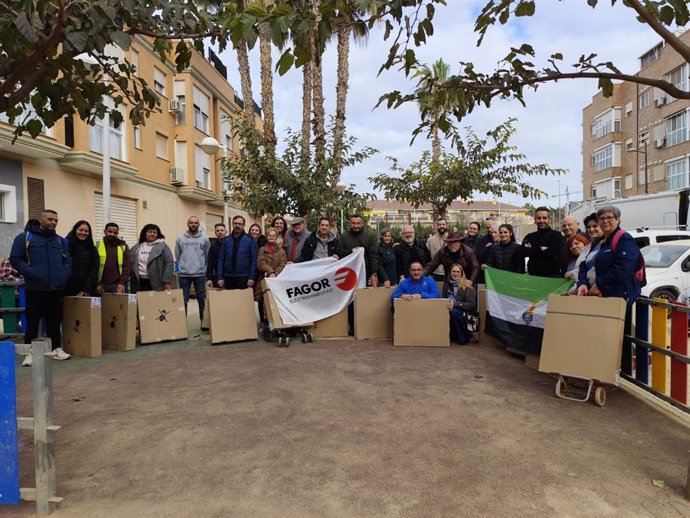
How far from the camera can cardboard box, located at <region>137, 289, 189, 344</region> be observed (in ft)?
24.9

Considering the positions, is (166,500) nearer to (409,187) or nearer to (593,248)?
(593,248)

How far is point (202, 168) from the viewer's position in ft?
82.7

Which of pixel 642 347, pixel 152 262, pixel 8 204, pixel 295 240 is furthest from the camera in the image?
pixel 8 204

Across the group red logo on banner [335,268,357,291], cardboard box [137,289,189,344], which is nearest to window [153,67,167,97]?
cardboard box [137,289,189,344]

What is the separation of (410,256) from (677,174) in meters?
30.3

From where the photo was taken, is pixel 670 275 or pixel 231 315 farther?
pixel 670 275

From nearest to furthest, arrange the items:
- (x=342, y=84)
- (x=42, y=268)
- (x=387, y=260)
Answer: (x=42, y=268) < (x=387, y=260) < (x=342, y=84)

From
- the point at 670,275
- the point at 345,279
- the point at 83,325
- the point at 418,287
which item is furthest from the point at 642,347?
the point at 83,325

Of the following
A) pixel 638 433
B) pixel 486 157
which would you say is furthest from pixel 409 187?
pixel 638 433

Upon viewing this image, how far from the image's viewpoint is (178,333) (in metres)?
7.93

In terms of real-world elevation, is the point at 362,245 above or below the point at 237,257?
above

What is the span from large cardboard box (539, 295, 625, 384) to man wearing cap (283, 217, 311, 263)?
4.52m

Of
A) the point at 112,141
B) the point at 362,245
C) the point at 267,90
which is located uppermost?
the point at 267,90

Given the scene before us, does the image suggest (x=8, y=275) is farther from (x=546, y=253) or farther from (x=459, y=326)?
(x=546, y=253)
